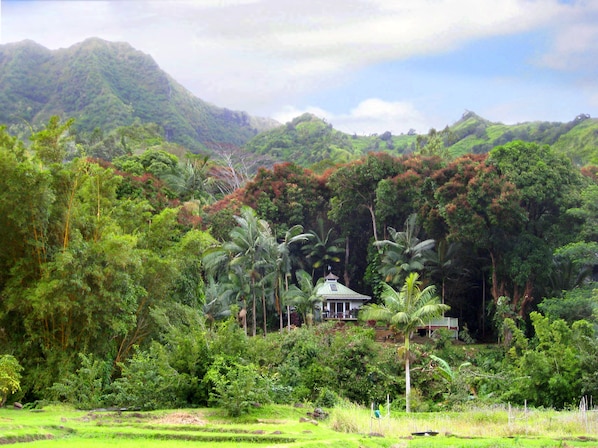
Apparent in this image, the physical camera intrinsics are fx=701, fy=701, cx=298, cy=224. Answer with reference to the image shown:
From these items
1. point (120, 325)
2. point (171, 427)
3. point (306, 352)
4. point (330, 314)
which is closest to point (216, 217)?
point (330, 314)

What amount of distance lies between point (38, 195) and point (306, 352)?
12.6 meters

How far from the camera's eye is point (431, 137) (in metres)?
67.2

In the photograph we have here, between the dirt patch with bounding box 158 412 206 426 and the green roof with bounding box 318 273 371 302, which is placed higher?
the green roof with bounding box 318 273 371 302

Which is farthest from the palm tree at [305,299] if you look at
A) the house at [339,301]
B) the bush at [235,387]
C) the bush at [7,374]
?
the bush at [7,374]

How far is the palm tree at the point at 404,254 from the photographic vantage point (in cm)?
3972

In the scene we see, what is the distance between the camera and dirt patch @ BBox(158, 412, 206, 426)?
1797 centimetres

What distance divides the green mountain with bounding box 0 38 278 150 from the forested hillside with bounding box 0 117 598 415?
51367 mm

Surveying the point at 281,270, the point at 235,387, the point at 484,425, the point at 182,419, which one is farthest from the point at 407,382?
the point at 281,270

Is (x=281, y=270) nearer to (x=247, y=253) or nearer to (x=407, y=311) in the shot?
(x=247, y=253)

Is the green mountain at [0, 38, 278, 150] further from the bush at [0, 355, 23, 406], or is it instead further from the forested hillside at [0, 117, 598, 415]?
the bush at [0, 355, 23, 406]

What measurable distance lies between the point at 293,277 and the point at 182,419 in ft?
99.4

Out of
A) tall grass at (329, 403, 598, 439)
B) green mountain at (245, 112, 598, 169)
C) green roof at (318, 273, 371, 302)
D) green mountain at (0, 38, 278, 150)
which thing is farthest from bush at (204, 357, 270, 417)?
green mountain at (0, 38, 278, 150)

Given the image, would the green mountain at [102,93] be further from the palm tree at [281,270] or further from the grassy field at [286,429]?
the grassy field at [286,429]

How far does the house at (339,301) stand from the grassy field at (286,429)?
2014cm
